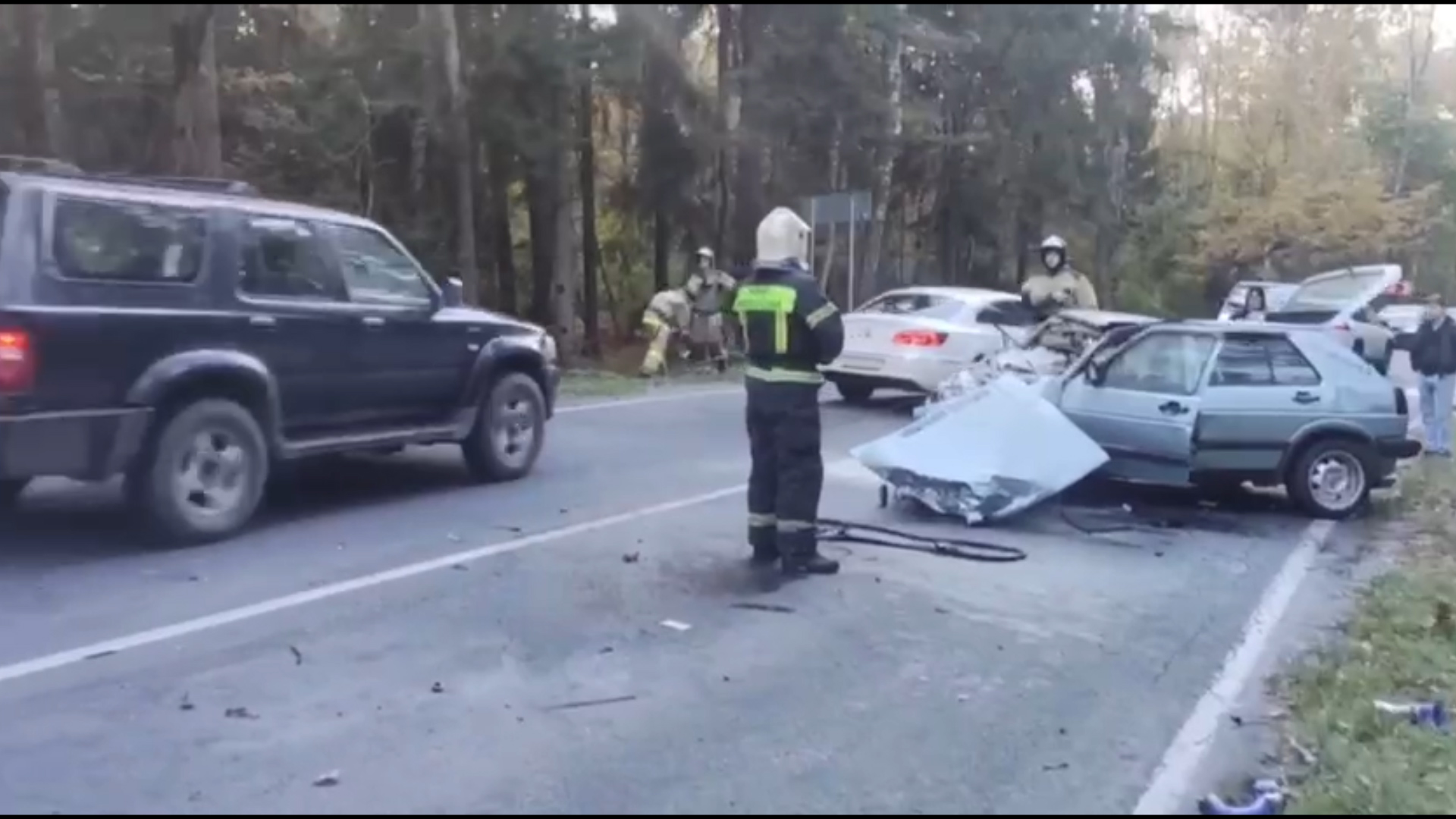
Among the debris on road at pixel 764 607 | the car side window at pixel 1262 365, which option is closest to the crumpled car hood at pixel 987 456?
the car side window at pixel 1262 365

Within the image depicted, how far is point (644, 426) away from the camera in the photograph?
13883 mm

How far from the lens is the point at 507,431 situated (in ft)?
33.8

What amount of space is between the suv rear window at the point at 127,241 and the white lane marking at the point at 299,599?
207 centimetres

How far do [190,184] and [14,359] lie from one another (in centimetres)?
158

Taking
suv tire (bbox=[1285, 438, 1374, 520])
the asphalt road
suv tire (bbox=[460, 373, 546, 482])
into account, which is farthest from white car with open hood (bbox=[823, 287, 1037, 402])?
the asphalt road

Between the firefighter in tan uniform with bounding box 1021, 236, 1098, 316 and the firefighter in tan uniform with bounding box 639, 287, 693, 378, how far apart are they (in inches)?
248

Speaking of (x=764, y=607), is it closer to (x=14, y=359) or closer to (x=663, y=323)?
(x=14, y=359)

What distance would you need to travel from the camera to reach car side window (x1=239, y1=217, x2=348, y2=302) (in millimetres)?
8352

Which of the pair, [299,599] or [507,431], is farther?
[507,431]

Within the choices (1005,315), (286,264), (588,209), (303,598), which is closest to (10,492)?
(286,264)

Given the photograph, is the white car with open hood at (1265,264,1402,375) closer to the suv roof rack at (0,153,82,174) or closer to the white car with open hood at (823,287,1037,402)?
the white car with open hood at (823,287,1037,402)

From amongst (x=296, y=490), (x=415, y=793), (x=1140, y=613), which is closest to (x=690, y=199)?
(x=296, y=490)

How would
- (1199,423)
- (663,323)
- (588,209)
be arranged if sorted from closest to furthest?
(1199,423), (588,209), (663,323)

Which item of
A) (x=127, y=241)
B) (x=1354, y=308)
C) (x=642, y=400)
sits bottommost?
(x=642, y=400)
